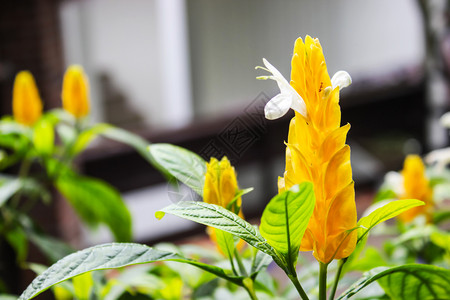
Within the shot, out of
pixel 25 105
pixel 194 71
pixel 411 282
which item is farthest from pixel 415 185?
pixel 194 71

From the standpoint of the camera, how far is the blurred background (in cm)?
211

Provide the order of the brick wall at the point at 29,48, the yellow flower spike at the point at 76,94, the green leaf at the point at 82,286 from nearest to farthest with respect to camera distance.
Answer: the green leaf at the point at 82,286 < the yellow flower spike at the point at 76,94 < the brick wall at the point at 29,48

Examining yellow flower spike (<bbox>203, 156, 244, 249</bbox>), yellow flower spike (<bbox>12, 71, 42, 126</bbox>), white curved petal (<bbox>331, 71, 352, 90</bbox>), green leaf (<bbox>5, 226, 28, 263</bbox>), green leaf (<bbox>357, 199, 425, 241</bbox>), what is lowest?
green leaf (<bbox>5, 226, 28, 263</bbox>)

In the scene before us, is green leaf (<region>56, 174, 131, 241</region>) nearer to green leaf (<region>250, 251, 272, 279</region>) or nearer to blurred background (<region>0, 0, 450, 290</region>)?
green leaf (<region>250, 251, 272, 279</region>)

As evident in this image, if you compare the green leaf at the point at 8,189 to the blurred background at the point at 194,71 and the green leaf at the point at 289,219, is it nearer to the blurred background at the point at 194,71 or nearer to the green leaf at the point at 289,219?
the green leaf at the point at 289,219

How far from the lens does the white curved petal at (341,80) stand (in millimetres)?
291

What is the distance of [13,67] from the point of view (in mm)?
1772

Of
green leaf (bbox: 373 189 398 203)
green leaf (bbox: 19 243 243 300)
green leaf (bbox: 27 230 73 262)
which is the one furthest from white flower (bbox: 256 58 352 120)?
green leaf (bbox: 27 230 73 262)

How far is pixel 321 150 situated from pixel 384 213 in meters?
0.06

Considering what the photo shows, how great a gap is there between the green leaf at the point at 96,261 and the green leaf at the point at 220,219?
0.03 metres

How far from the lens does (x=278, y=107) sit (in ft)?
0.89

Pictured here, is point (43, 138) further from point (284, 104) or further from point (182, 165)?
point (284, 104)

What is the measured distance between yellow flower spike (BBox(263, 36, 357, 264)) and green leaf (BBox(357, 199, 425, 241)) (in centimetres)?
2

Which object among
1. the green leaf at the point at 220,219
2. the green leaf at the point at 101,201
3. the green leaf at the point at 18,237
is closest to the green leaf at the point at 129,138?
the green leaf at the point at 101,201
